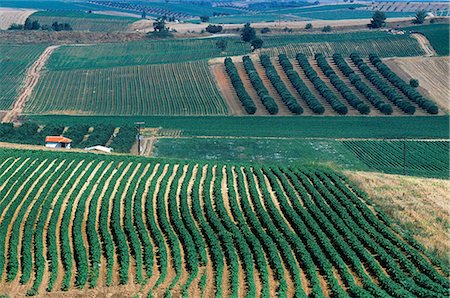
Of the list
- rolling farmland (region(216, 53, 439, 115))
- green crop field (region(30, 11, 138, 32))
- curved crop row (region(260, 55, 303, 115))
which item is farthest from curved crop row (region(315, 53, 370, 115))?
green crop field (region(30, 11, 138, 32))

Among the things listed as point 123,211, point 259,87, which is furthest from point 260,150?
point 123,211

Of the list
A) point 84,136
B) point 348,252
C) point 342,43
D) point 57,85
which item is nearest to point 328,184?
point 348,252

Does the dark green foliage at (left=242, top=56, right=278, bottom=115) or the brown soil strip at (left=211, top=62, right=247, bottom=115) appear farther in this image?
the brown soil strip at (left=211, top=62, right=247, bottom=115)

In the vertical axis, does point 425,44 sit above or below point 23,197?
above

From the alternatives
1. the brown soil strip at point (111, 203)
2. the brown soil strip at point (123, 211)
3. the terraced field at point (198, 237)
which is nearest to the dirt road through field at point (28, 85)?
the terraced field at point (198, 237)

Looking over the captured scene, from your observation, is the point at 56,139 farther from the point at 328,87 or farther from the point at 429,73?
the point at 429,73

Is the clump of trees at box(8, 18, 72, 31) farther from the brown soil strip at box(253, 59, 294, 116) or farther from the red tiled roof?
the red tiled roof

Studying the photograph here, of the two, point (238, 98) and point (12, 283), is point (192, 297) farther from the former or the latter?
point (238, 98)
